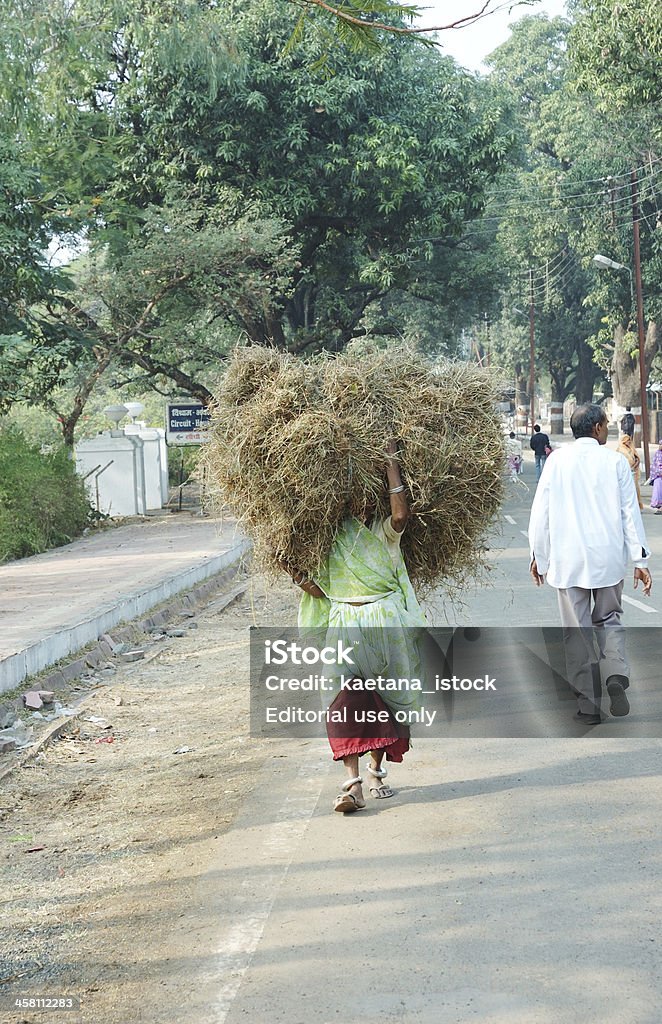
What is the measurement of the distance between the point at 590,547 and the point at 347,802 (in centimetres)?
212

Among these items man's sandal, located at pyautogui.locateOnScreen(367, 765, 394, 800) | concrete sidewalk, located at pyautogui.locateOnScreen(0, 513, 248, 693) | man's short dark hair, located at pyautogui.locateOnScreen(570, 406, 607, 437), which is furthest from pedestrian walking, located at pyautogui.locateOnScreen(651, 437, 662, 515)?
man's sandal, located at pyautogui.locateOnScreen(367, 765, 394, 800)

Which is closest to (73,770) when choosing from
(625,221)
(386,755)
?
(386,755)

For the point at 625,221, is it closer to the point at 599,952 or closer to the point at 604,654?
the point at 604,654

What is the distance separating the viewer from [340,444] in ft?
18.0

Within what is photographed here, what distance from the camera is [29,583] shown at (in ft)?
48.2

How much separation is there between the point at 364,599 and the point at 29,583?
32.0 feet

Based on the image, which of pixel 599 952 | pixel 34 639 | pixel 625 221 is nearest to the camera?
pixel 599 952

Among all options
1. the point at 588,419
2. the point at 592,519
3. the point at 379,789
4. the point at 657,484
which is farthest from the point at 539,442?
the point at 379,789

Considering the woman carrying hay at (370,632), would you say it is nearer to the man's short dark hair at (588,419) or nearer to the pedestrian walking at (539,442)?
the man's short dark hair at (588,419)

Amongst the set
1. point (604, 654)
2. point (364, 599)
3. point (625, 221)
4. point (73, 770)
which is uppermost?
point (625, 221)

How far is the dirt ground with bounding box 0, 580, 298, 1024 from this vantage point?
403 cm

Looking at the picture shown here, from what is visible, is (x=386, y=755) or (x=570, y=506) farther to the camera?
(x=570, y=506)

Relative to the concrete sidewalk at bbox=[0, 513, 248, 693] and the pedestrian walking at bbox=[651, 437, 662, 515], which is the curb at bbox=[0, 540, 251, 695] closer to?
the concrete sidewalk at bbox=[0, 513, 248, 693]

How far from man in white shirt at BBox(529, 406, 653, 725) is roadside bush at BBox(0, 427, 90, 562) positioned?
12.2 m
